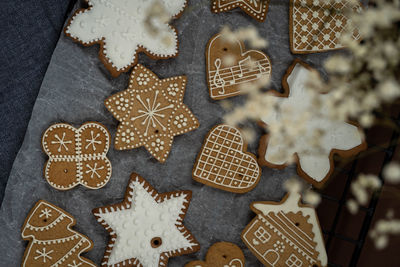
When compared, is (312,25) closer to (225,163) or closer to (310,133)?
(310,133)

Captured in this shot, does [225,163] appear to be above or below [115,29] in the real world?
below

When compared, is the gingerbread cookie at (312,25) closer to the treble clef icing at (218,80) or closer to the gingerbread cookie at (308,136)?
the gingerbread cookie at (308,136)

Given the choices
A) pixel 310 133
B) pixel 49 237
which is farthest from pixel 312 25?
pixel 49 237

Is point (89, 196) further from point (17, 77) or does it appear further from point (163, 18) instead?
point (163, 18)

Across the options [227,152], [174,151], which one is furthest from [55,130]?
[227,152]

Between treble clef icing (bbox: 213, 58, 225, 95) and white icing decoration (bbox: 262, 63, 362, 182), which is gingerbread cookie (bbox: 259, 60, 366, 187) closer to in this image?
white icing decoration (bbox: 262, 63, 362, 182)

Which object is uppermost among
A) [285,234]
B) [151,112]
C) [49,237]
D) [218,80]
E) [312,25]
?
[312,25]
